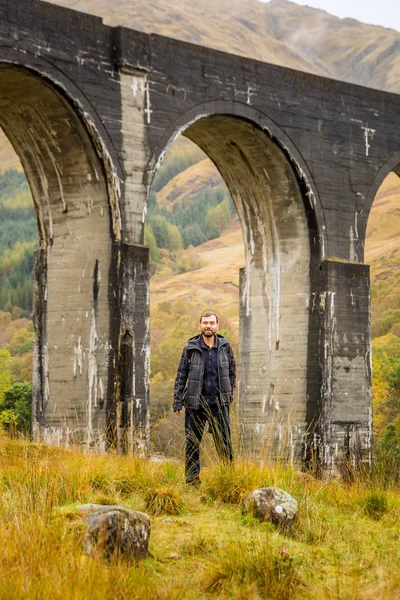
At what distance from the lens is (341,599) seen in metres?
5.32

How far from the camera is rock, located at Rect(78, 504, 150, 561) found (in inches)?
220

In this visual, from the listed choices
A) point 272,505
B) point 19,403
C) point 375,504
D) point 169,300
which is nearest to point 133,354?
point 375,504

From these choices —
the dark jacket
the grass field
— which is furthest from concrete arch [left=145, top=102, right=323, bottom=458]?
the dark jacket

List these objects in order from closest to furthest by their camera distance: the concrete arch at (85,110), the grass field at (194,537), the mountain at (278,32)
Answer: the grass field at (194,537), the concrete arch at (85,110), the mountain at (278,32)

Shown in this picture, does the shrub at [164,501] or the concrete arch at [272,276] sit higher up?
the concrete arch at [272,276]

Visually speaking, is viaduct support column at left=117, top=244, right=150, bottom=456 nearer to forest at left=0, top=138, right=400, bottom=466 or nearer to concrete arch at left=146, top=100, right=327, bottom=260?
concrete arch at left=146, top=100, right=327, bottom=260

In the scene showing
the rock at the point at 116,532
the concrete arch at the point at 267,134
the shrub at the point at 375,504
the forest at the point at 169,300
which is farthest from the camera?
the forest at the point at 169,300

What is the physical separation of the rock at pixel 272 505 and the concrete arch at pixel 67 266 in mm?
5318

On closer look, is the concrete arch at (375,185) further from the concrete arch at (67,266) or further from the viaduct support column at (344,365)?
the concrete arch at (67,266)

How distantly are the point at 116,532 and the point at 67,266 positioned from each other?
756 cm

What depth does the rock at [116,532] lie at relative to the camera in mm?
5582

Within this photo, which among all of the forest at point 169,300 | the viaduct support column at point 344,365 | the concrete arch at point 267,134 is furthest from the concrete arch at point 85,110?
the forest at point 169,300

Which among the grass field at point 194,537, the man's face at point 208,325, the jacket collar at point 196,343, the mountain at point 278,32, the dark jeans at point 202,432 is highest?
the mountain at point 278,32

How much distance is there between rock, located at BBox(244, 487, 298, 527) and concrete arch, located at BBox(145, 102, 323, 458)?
739cm
